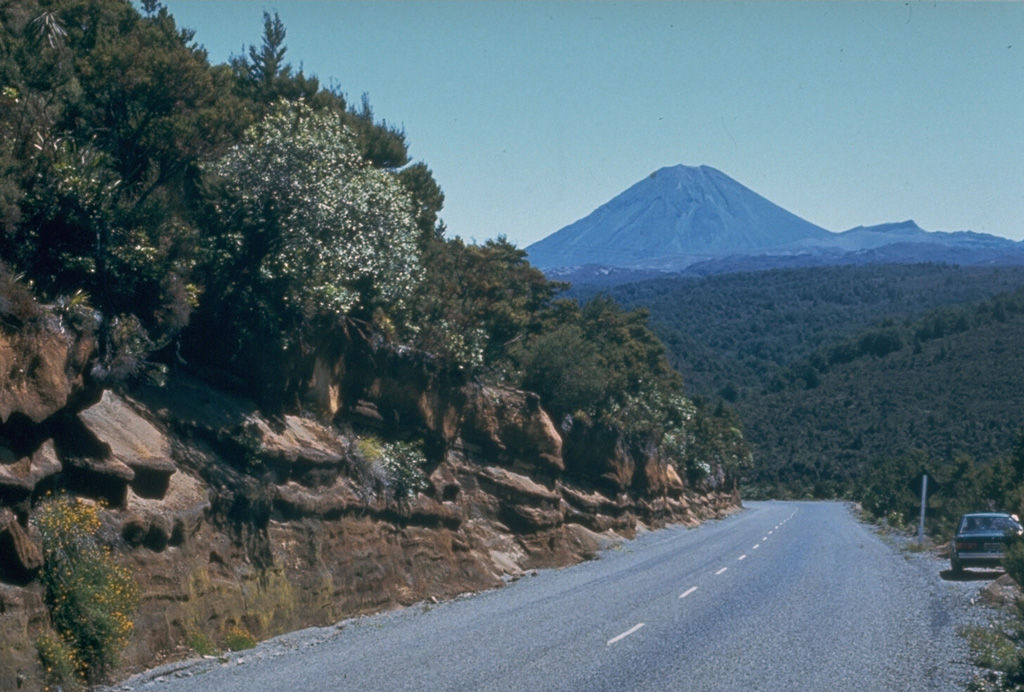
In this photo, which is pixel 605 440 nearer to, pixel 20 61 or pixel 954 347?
pixel 20 61

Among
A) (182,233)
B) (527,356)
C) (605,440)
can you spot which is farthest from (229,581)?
(605,440)

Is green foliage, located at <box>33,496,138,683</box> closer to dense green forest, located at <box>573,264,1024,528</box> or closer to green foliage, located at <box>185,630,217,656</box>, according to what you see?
green foliage, located at <box>185,630,217,656</box>

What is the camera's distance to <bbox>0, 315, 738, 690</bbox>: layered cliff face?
11852mm

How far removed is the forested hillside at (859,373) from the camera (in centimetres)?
8231

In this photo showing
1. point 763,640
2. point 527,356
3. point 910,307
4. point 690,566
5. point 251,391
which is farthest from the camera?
point 910,307

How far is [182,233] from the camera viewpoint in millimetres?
16156

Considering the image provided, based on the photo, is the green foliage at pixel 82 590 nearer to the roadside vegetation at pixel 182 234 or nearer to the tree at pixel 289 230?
the roadside vegetation at pixel 182 234

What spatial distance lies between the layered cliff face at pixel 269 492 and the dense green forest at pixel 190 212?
2.15 ft

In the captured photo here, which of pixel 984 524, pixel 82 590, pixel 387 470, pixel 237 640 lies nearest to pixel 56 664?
pixel 82 590

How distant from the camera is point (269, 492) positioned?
17219mm

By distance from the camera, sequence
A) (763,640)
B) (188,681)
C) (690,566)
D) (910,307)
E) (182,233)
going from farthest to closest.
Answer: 1. (910,307)
2. (690,566)
3. (182,233)
4. (763,640)
5. (188,681)

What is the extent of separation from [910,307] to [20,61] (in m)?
170

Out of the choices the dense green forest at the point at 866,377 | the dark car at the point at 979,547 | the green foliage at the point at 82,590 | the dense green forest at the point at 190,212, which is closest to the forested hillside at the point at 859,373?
the dense green forest at the point at 866,377

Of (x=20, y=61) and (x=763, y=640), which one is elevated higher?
(x=20, y=61)
